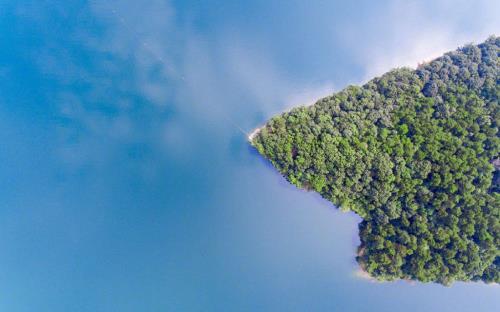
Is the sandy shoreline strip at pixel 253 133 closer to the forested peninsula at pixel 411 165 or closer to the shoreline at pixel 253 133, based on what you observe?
the shoreline at pixel 253 133

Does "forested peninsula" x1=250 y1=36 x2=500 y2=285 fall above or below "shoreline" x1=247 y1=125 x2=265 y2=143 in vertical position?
below

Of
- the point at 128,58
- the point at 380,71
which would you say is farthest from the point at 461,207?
the point at 128,58

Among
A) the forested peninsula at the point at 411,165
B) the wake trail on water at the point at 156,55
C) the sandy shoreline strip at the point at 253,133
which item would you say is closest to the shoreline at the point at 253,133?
the sandy shoreline strip at the point at 253,133

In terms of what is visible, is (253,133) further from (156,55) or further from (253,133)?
(156,55)

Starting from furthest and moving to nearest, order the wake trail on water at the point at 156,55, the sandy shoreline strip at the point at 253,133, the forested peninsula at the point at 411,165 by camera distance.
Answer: the wake trail on water at the point at 156,55 < the sandy shoreline strip at the point at 253,133 < the forested peninsula at the point at 411,165

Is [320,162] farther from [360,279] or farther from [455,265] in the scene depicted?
[455,265]

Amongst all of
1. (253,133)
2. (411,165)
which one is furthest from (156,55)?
(411,165)

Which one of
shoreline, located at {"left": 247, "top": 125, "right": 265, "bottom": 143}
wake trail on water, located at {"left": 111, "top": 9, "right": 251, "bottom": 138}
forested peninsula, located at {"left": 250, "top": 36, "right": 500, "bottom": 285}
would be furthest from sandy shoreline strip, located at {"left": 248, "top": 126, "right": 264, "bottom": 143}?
forested peninsula, located at {"left": 250, "top": 36, "right": 500, "bottom": 285}

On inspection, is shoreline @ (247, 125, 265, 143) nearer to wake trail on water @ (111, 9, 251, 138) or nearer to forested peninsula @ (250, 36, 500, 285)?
wake trail on water @ (111, 9, 251, 138)
